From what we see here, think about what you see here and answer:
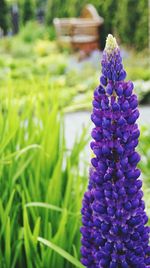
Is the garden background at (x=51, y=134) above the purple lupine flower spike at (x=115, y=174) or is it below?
below

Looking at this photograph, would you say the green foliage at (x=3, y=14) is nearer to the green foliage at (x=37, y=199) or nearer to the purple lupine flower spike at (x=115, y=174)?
the green foliage at (x=37, y=199)

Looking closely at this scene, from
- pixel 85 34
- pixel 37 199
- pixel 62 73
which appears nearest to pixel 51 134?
pixel 37 199

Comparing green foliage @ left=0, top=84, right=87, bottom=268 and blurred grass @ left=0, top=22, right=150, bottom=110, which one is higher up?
green foliage @ left=0, top=84, right=87, bottom=268

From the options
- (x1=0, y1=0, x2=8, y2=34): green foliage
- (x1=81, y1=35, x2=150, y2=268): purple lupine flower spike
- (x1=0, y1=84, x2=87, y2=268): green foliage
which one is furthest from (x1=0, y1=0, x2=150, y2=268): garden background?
(x1=0, y1=0, x2=8, y2=34): green foliage

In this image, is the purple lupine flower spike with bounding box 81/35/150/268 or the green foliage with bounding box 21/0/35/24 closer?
the purple lupine flower spike with bounding box 81/35/150/268

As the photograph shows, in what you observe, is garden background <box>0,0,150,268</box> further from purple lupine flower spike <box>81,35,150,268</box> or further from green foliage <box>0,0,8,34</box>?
green foliage <box>0,0,8,34</box>

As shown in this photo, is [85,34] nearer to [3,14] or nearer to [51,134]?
[3,14]

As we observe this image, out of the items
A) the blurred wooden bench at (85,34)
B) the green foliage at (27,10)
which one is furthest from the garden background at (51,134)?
the green foliage at (27,10)

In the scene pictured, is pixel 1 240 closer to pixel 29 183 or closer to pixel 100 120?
pixel 29 183
